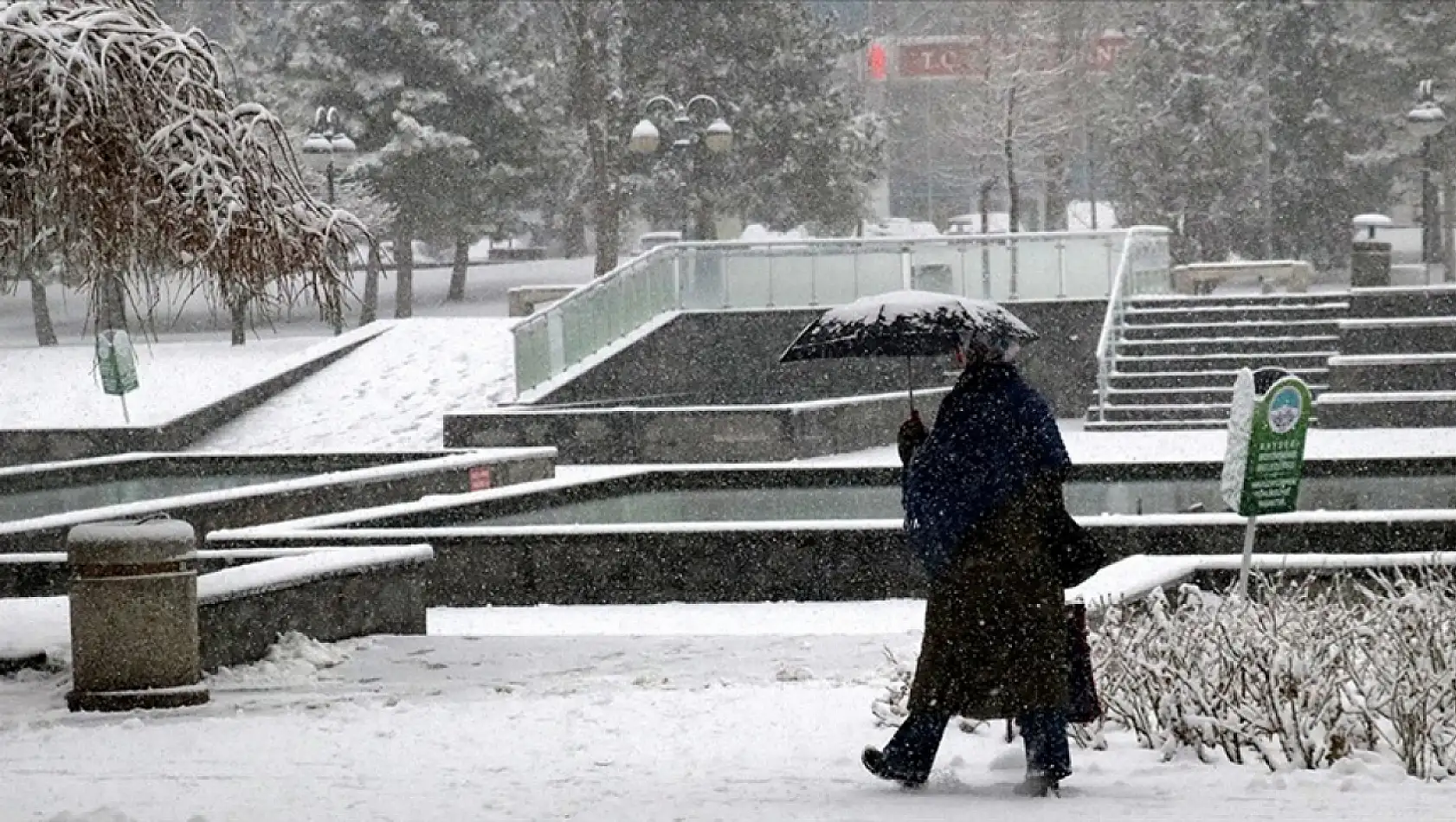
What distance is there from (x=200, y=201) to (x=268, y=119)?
96cm

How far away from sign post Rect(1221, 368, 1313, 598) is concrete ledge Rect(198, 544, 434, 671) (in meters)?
5.07

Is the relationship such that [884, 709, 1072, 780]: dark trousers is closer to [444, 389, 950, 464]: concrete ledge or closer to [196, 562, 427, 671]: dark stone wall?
Result: [196, 562, 427, 671]: dark stone wall

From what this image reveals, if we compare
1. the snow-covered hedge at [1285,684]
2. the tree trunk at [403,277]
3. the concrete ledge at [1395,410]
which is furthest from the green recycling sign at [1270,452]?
the tree trunk at [403,277]

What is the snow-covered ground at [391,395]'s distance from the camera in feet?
114

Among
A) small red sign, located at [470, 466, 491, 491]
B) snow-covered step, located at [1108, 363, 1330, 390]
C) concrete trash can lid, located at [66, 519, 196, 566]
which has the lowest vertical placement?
snow-covered step, located at [1108, 363, 1330, 390]

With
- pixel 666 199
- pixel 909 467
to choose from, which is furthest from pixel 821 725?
pixel 666 199

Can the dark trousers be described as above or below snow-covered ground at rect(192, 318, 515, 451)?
above

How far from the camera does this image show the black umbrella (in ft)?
33.6

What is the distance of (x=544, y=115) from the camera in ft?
193

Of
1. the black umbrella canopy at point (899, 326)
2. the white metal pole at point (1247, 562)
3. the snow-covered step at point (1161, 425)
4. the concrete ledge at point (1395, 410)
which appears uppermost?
the black umbrella canopy at point (899, 326)

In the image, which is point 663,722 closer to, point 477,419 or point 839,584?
point 839,584

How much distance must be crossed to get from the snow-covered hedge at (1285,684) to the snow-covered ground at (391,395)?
23873 mm

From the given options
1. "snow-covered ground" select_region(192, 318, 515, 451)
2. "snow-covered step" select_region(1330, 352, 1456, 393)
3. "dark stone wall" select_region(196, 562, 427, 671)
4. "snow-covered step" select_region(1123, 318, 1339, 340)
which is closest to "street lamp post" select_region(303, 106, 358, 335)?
"snow-covered ground" select_region(192, 318, 515, 451)

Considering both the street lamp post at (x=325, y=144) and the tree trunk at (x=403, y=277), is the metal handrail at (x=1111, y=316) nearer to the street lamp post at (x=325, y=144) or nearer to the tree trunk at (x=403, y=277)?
the street lamp post at (x=325, y=144)
